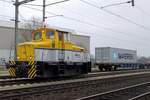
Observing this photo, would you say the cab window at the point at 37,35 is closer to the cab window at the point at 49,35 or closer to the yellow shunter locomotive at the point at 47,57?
the yellow shunter locomotive at the point at 47,57

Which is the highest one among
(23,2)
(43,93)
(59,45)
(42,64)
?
(23,2)

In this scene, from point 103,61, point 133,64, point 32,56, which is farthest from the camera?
point 133,64

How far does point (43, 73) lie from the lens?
19.0 metres

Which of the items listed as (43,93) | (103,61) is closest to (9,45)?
(103,61)

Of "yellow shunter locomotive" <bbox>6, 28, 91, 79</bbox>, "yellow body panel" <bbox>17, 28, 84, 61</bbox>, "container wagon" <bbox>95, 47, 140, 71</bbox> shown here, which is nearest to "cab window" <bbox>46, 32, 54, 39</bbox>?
"yellow shunter locomotive" <bbox>6, 28, 91, 79</bbox>

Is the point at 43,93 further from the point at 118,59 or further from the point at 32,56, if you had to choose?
the point at 118,59

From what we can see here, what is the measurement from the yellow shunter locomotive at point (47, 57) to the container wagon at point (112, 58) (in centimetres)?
1849

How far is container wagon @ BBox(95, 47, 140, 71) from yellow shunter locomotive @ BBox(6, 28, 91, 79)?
18.5 m

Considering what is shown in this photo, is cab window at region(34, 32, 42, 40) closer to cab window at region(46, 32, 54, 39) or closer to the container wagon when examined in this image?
cab window at region(46, 32, 54, 39)

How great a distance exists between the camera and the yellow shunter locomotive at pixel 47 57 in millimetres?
18609

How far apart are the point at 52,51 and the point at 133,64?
30928 mm

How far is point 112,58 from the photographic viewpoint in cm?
4144

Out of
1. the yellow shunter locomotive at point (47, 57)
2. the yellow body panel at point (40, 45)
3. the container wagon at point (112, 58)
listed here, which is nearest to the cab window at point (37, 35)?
the yellow shunter locomotive at point (47, 57)

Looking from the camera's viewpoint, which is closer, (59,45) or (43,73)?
(43,73)
